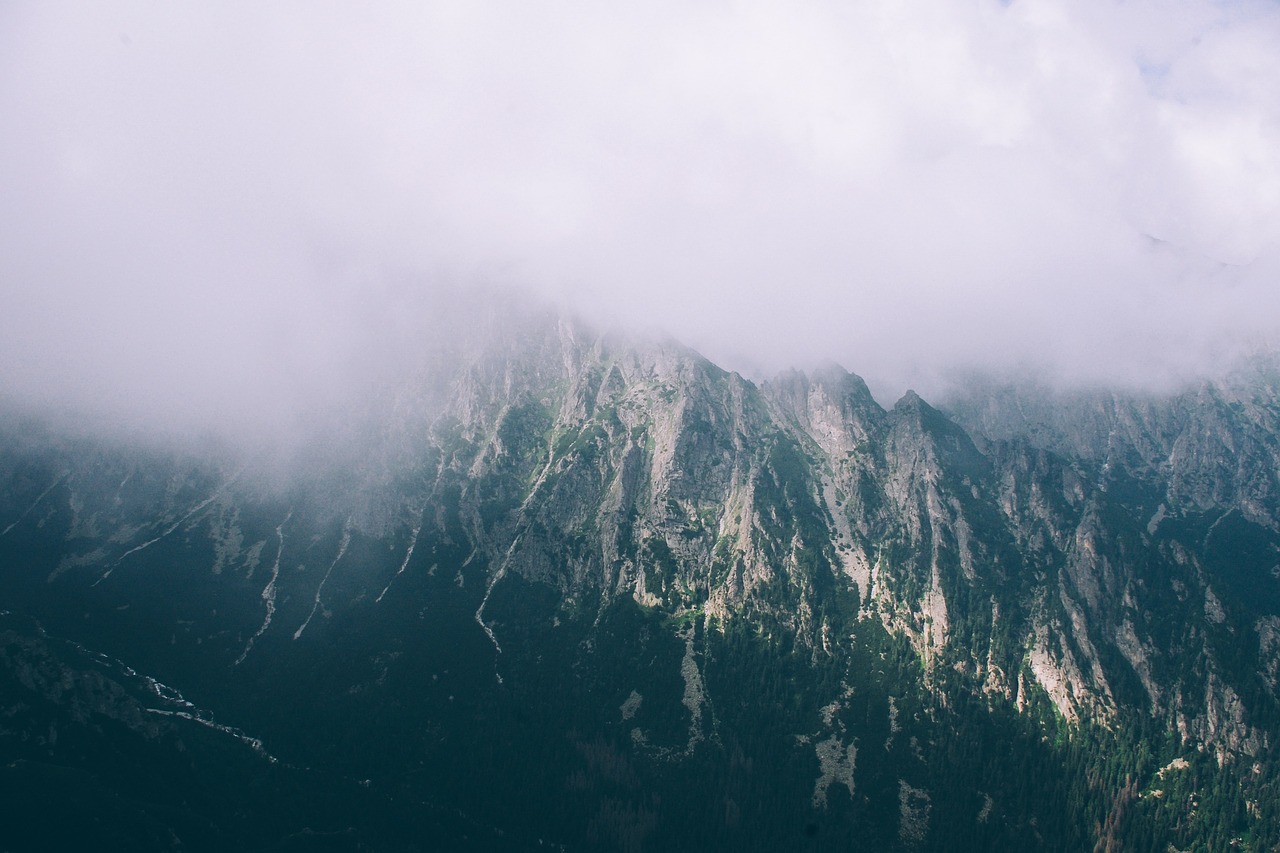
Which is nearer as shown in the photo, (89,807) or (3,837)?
(3,837)

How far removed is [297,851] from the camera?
7766 inches

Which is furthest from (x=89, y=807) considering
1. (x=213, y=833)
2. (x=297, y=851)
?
(x=297, y=851)

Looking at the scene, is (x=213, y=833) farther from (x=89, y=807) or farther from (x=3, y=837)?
(x=3, y=837)

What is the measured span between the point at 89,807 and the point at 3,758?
35866 mm

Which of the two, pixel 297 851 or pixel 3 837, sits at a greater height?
pixel 297 851

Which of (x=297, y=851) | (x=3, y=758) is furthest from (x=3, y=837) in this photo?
(x=297, y=851)

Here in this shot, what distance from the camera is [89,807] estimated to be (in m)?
190

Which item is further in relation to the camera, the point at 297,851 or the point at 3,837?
the point at 297,851

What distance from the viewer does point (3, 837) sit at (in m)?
174

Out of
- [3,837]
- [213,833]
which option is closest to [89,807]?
[3,837]

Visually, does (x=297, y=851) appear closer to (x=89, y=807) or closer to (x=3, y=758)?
(x=89, y=807)

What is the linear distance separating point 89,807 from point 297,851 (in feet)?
187

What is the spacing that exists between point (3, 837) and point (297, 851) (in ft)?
229

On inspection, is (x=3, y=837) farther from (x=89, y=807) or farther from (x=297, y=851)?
(x=297, y=851)
